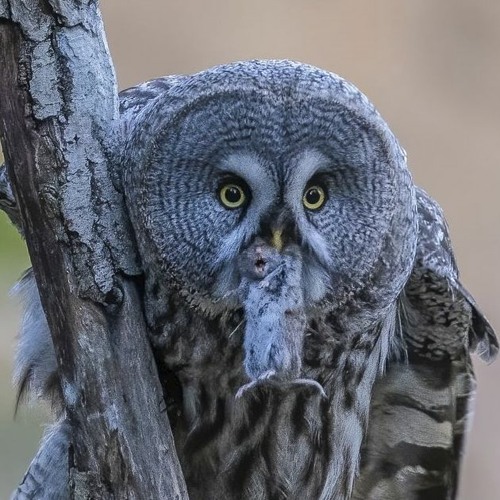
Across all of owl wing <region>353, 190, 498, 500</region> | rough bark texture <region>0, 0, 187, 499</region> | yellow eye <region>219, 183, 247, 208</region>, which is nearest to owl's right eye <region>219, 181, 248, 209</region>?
yellow eye <region>219, 183, 247, 208</region>

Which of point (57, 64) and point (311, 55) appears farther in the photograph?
point (311, 55)

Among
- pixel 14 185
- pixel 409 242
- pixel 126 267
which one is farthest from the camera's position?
pixel 409 242

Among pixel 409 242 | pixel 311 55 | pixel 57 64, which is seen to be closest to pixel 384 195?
pixel 409 242

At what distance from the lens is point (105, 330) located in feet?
6.88

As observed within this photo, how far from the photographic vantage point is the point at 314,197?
225cm

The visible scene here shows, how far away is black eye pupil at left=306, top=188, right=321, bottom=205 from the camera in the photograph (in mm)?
2238

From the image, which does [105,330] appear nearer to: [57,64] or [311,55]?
[57,64]

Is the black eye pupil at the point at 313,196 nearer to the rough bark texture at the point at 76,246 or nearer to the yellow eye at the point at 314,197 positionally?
the yellow eye at the point at 314,197

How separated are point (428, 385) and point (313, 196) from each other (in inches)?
33.6

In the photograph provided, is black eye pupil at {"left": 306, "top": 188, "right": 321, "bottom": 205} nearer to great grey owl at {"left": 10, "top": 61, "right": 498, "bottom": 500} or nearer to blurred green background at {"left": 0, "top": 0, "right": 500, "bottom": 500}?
great grey owl at {"left": 10, "top": 61, "right": 498, "bottom": 500}

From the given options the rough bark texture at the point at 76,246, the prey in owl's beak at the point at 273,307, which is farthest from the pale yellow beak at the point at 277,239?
the rough bark texture at the point at 76,246

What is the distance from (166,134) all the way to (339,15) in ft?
13.5

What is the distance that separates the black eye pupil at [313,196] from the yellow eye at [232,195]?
0.12 meters

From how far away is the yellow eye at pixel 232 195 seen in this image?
2219 mm
